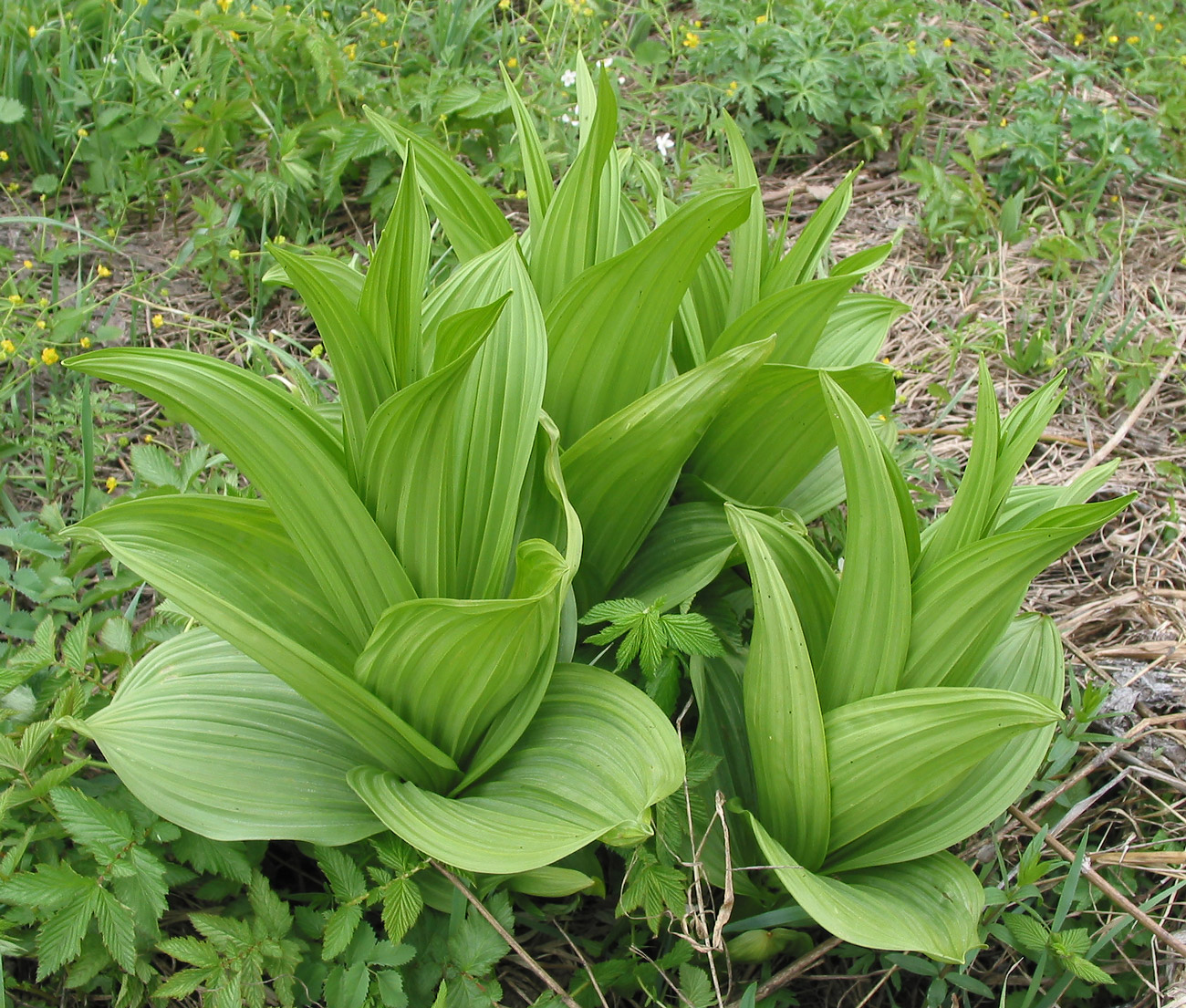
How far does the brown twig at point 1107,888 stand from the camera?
5.39ft

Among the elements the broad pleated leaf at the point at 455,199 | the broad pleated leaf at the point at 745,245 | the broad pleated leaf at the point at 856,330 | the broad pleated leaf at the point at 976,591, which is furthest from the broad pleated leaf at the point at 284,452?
the broad pleated leaf at the point at 856,330

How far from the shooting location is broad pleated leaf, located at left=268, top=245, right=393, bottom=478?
128 cm

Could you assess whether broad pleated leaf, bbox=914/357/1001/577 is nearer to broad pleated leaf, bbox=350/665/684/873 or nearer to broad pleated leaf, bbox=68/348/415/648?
broad pleated leaf, bbox=350/665/684/873

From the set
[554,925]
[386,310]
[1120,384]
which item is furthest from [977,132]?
[554,925]

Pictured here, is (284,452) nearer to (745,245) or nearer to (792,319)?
(792,319)

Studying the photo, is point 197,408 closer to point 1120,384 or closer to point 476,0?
point 1120,384

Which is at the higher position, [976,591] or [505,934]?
[976,591]

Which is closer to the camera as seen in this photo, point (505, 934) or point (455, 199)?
point (505, 934)

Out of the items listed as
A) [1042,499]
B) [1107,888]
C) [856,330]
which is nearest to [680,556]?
[1042,499]

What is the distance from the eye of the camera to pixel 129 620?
1921 millimetres

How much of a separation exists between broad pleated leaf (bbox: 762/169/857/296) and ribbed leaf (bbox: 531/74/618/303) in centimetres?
36

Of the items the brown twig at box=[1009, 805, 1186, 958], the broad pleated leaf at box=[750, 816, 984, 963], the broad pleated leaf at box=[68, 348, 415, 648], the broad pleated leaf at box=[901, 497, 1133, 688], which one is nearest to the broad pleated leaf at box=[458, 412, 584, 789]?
the broad pleated leaf at box=[68, 348, 415, 648]

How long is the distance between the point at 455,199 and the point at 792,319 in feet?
2.33

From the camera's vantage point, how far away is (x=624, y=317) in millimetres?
1608
